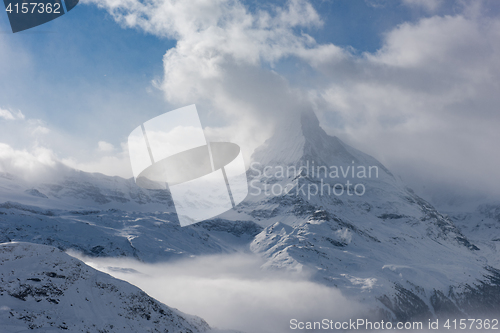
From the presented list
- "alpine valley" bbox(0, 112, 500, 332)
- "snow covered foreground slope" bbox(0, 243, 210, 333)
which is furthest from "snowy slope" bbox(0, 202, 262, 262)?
"snow covered foreground slope" bbox(0, 243, 210, 333)

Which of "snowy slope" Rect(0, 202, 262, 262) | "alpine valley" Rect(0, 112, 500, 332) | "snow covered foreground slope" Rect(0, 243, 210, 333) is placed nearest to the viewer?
"snow covered foreground slope" Rect(0, 243, 210, 333)

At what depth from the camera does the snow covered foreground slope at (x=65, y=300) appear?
2198 centimetres

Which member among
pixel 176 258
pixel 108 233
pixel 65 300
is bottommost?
pixel 65 300

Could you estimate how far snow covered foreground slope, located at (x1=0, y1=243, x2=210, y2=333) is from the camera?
2198 cm

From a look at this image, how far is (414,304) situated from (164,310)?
392ft

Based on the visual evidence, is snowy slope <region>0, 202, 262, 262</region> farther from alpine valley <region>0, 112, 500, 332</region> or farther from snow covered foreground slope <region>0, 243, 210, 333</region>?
snow covered foreground slope <region>0, 243, 210, 333</region>

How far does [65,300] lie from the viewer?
25156 mm

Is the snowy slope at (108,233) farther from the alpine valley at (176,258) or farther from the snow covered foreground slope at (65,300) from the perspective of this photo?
the snow covered foreground slope at (65,300)

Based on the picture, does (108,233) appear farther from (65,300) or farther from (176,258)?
(65,300)

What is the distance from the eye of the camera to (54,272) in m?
27.3

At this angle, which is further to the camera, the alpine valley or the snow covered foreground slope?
the alpine valley

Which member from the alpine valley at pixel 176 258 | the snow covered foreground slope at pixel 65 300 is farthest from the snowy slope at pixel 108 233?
the snow covered foreground slope at pixel 65 300

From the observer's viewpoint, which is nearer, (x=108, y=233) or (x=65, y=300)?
(x=65, y=300)

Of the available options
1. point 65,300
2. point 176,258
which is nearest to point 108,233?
point 176,258
